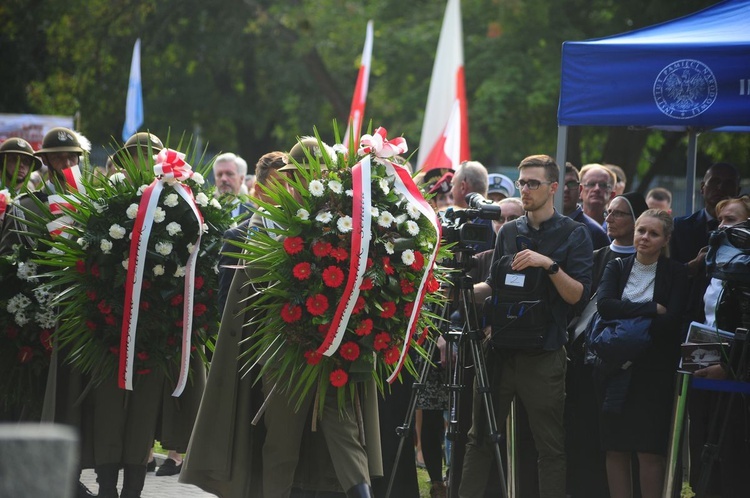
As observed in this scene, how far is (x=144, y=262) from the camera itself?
21.6 feet

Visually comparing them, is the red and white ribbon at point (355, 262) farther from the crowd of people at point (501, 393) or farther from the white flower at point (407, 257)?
Answer: the crowd of people at point (501, 393)

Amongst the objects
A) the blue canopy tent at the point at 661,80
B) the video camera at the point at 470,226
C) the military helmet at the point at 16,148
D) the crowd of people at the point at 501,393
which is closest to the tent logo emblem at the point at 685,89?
the blue canopy tent at the point at 661,80

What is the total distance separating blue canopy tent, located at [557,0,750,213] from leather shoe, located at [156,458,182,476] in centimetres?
385

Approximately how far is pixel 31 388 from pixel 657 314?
3963mm

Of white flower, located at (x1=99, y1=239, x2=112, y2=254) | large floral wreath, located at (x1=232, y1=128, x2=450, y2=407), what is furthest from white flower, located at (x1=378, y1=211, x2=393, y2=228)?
white flower, located at (x1=99, y1=239, x2=112, y2=254)

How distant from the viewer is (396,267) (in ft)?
18.9

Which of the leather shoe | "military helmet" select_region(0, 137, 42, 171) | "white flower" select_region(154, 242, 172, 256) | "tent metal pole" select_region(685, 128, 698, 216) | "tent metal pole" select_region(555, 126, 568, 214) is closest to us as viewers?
"white flower" select_region(154, 242, 172, 256)

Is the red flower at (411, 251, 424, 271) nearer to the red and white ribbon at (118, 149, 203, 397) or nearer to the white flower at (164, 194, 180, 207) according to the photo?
the red and white ribbon at (118, 149, 203, 397)

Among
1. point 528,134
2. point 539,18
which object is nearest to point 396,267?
point 539,18

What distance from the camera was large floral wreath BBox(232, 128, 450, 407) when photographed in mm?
5645

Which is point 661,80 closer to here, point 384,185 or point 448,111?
point 384,185

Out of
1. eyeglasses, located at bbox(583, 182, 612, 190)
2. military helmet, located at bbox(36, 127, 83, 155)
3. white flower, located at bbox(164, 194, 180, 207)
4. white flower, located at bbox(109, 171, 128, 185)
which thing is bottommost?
white flower, located at bbox(164, 194, 180, 207)

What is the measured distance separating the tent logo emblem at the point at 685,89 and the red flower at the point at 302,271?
254 cm

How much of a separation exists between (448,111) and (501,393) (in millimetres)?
5573
